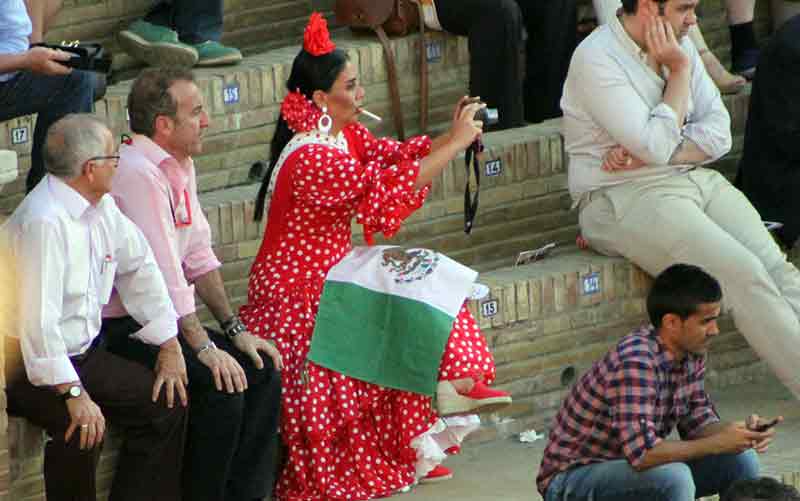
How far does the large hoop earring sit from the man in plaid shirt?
51.8 inches

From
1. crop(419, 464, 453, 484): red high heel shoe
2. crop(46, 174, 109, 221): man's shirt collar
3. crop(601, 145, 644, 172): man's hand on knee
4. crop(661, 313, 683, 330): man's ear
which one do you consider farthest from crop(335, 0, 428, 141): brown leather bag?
crop(661, 313, 683, 330): man's ear

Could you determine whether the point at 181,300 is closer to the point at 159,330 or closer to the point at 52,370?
the point at 159,330

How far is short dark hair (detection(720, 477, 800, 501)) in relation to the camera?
17.2 feet

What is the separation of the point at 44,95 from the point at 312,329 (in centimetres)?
114

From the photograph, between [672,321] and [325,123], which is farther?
[325,123]

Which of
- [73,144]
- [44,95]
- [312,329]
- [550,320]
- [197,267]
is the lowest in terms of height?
[550,320]

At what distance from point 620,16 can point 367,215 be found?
1516mm

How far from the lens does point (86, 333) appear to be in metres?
6.20

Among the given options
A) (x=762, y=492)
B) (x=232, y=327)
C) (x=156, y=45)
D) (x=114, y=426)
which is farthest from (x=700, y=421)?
(x=156, y=45)

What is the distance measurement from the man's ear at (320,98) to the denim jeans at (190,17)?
5.01ft

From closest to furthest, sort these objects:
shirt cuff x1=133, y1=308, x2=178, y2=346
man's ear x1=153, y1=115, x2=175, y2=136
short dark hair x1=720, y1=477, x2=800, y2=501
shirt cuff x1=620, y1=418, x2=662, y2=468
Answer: short dark hair x1=720, y1=477, x2=800, y2=501
shirt cuff x1=620, y1=418, x2=662, y2=468
shirt cuff x1=133, y1=308, x2=178, y2=346
man's ear x1=153, y1=115, x2=175, y2=136

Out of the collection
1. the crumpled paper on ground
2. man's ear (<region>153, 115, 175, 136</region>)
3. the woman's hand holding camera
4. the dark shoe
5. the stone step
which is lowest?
the crumpled paper on ground

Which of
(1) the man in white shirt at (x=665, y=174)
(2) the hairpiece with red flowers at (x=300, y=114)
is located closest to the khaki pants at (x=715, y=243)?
(1) the man in white shirt at (x=665, y=174)

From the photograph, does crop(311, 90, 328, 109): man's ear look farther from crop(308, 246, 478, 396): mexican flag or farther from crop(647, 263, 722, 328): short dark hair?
crop(647, 263, 722, 328): short dark hair
